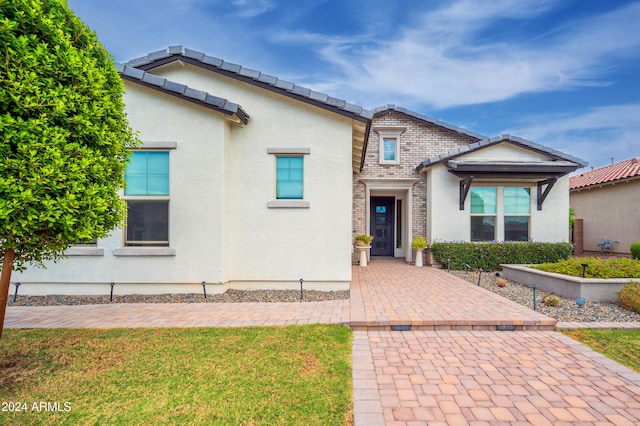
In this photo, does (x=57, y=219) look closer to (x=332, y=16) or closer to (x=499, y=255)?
(x=499, y=255)

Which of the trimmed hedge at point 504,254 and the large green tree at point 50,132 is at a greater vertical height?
the large green tree at point 50,132

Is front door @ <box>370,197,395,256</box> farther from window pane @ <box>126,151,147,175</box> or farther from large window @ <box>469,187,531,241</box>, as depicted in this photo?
window pane @ <box>126,151,147,175</box>

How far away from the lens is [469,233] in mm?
11383

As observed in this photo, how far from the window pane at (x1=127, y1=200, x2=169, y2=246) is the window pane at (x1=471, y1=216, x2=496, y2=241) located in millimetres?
10780

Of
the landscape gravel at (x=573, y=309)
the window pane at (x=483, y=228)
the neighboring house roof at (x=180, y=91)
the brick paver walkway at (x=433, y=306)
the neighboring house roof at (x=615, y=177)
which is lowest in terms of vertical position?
the landscape gravel at (x=573, y=309)

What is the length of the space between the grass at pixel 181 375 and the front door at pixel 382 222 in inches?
376

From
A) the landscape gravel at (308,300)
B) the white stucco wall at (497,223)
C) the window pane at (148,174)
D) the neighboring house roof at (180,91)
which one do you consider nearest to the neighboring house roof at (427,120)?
the white stucco wall at (497,223)

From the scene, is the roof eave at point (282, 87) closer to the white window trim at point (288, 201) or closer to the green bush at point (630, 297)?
the white window trim at point (288, 201)

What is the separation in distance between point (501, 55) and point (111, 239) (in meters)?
17.0

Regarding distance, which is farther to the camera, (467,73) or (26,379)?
(467,73)

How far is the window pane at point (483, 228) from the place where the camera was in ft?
37.7

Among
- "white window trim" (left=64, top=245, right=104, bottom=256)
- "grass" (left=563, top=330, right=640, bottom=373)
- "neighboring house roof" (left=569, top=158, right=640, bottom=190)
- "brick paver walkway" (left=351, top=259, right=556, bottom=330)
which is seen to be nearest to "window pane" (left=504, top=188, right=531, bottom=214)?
"brick paver walkway" (left=351, top=259, right=556, bottom=330)

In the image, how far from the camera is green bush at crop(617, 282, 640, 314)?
18.8 ft

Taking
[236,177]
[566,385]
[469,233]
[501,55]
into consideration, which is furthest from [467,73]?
[566,385]
